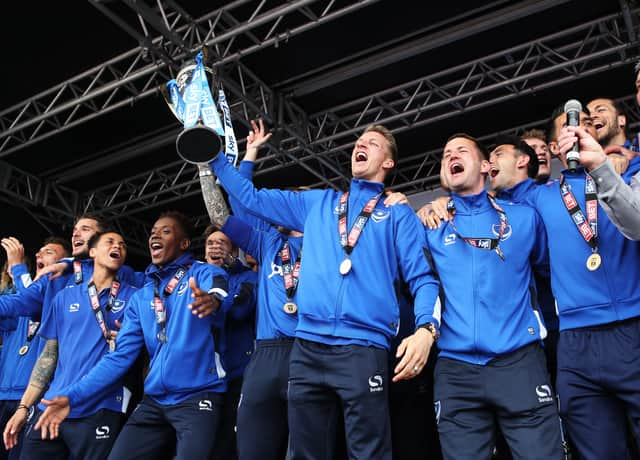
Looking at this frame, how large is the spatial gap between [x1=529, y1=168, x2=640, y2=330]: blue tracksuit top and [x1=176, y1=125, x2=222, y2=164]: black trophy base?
1.79m

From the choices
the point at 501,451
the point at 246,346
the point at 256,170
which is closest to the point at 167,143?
the point at 256,170

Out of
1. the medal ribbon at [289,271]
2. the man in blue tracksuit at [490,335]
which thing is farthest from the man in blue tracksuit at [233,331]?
the man in blue tracksuit at [490,335]

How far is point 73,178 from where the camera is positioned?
10852 mm

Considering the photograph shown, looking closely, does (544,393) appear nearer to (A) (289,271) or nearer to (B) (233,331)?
(A) (289,271)

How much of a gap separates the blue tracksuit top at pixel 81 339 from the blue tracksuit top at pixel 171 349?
11cm

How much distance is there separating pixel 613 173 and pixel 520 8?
218 inches

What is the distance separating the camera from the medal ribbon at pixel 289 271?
362cm

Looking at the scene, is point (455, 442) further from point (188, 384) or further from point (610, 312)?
point (188, 384)

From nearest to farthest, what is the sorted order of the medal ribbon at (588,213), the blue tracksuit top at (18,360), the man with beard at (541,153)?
the medal ribbon at (588,213) < the man with beard at (541,153) < the blue tracksuit top at (18,360)

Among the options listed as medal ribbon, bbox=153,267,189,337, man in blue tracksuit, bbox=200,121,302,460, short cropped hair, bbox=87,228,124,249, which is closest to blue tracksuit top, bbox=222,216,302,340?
man in blue tracksuit, bbox=200,121,302,460

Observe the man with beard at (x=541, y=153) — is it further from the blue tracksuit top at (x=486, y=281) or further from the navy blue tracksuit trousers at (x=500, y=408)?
the navy blue tracksuit trousers at (x=500, y=408)

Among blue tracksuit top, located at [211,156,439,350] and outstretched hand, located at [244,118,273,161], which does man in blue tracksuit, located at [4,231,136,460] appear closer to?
outstretched hand, located at [244,118,273,161]

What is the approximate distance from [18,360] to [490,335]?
4.30 m

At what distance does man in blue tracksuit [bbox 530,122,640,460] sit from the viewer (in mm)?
2627
